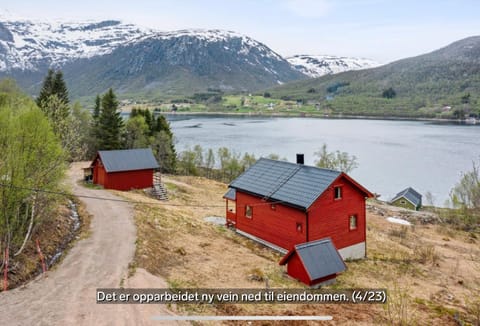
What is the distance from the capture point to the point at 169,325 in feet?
38.0

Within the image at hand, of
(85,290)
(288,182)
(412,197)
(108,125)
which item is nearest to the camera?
(85,290)

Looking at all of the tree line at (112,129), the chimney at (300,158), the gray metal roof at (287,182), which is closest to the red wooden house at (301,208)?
the gray metal roof at (287,182)

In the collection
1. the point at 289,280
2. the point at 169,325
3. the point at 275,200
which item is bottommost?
the point at 289,280

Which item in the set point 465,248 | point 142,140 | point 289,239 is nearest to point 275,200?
point 289,239

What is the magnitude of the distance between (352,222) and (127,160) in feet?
70.3

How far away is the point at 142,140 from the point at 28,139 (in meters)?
44.0

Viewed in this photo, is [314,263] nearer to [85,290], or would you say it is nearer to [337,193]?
[337,193]

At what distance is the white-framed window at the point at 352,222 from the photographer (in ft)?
73.9

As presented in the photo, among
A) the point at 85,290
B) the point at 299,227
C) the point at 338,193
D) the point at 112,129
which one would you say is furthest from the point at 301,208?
the point at 112,129

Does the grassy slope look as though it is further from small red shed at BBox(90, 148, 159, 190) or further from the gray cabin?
the gray cabin

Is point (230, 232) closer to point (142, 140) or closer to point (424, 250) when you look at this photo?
point (424, 250)

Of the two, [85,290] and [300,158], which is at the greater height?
[300,158]

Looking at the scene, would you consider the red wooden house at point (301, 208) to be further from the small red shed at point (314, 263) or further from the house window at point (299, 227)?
the small red shed at point (314, 263)

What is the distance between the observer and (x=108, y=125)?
53.8 m
